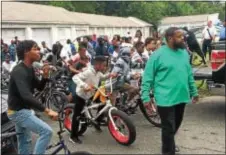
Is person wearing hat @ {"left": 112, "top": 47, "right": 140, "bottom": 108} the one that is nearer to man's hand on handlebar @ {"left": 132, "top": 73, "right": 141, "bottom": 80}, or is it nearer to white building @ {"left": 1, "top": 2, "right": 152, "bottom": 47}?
man's hand on handlebar @ {"left": 132, "top": 73, "right": 141, "bottom": 80}

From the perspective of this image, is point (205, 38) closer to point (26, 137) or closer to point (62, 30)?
point (26, 137)

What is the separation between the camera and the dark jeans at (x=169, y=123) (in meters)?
4.36

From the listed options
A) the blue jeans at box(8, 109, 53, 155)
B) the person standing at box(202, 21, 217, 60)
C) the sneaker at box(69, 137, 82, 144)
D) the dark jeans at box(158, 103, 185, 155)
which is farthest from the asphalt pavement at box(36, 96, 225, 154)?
the person standing at box(202, 21, 217, 60)

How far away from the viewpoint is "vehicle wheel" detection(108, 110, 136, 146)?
525 cm

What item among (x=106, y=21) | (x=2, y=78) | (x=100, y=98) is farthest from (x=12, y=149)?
(x=106, y=21)

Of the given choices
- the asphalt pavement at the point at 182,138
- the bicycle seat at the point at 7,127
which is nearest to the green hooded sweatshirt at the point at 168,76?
the asphalt pavement at the point at 182,138

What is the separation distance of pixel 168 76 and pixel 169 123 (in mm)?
562

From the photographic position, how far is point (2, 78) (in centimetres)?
1019

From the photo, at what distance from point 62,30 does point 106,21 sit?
12.2 m

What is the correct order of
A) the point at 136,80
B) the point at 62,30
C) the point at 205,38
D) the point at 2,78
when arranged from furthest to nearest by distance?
1. the point at 62,30
2. the point at 205,38
3. the point at 2,78
4. the point at 136,80

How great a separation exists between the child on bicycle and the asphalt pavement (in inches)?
13.6

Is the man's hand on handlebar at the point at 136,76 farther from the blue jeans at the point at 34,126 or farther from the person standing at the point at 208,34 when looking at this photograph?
the person standing at the point at 208,34

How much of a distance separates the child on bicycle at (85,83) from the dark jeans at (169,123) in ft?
4.53

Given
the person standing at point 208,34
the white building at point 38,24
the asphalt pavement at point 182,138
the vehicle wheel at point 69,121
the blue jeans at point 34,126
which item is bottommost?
the asphalt pavement at point 182,138
